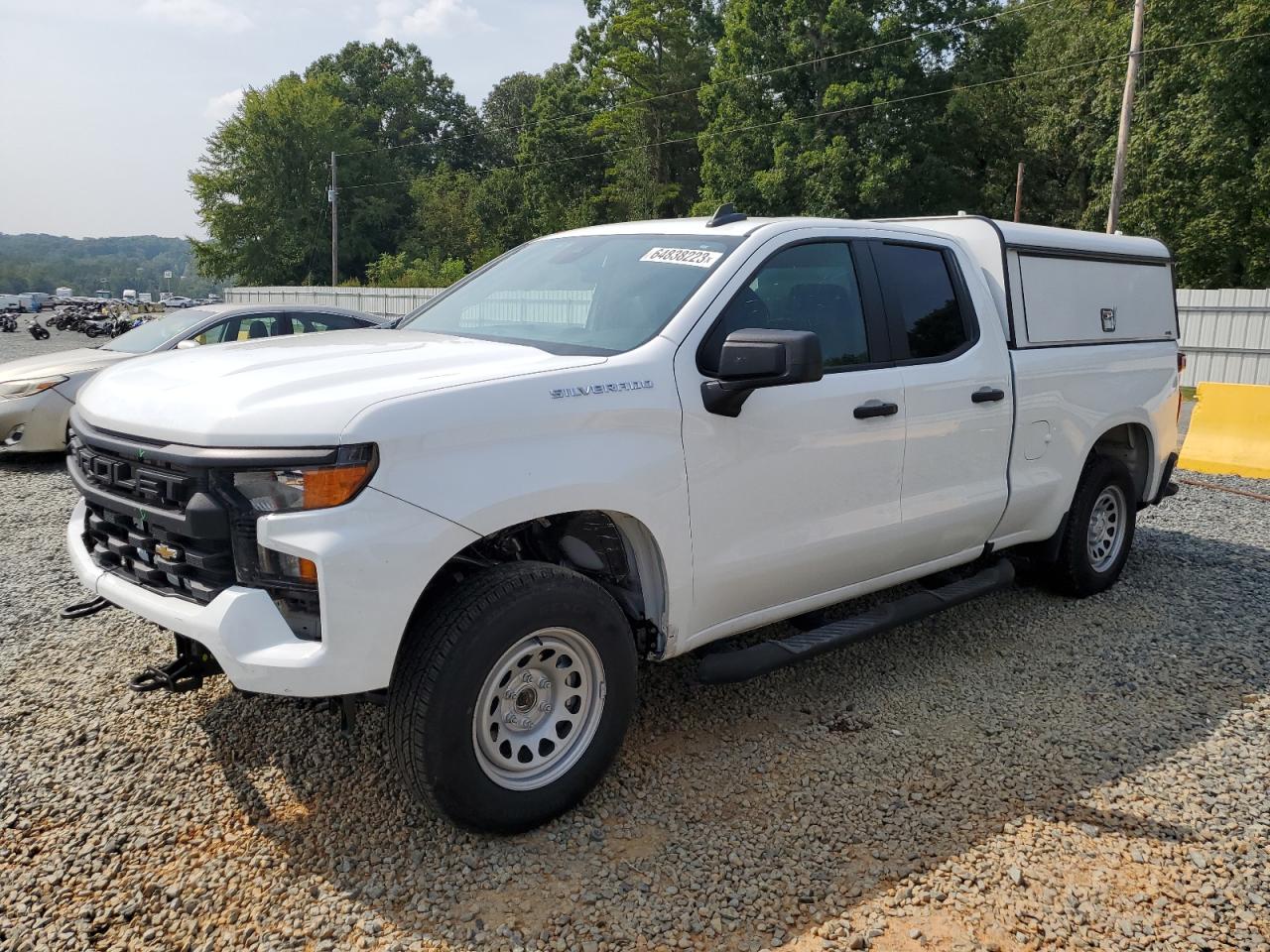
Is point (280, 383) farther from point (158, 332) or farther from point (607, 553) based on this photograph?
point (158, 332)

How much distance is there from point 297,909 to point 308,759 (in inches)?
34.8

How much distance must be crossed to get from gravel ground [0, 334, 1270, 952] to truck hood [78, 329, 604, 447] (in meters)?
1.32

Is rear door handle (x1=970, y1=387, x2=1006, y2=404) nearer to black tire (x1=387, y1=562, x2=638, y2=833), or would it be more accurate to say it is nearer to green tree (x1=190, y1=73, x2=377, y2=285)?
black tire (x1=387, y1=562, x2=638, y2=833)

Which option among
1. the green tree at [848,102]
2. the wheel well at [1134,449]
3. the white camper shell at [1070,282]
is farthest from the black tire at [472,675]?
the green tree at [848,102]

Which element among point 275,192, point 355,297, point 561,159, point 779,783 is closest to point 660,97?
point 561,159

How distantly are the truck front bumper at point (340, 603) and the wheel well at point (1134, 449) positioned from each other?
4737 mm

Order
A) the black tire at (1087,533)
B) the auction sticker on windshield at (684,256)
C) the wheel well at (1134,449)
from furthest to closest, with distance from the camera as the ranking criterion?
the wheel well at (1134,449), the black tire at (1087,533), the auction sticker on windshield at (684,256)

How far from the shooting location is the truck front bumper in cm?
267

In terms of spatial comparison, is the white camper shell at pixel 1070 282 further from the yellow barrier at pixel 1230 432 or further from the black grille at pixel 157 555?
the yellow barrier at pixel 1230 432

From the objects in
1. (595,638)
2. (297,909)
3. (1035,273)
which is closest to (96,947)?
(297,909)

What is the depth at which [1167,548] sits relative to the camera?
707cm

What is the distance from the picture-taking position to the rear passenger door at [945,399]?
4301mm

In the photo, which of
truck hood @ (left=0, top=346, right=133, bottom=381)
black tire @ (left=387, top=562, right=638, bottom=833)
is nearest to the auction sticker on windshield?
black tire @ (left=387, top=562, right=638, bottom=833)

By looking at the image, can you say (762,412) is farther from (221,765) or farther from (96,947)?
(96,947)
